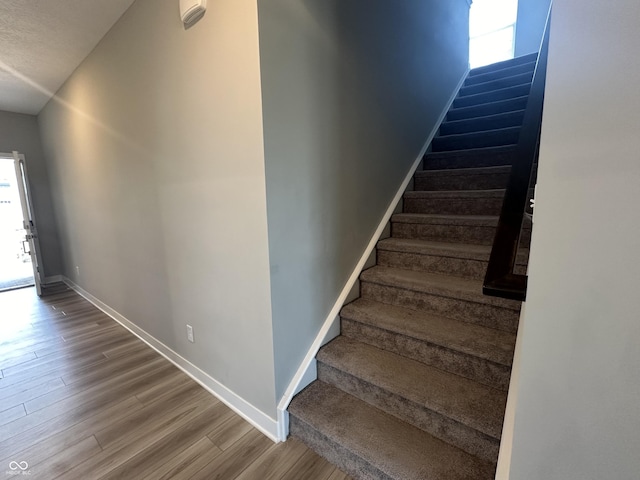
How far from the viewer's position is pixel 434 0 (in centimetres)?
277

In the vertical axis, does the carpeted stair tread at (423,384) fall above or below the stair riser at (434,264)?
below

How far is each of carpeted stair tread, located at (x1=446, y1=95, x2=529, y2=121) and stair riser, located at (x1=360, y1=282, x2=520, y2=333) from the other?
2.53 metres

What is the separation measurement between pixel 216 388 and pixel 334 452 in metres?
0.91

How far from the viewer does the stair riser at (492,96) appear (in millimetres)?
3200

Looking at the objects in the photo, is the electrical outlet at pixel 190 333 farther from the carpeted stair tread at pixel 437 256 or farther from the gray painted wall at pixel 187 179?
the carpeted stair tread at pixel 437 256

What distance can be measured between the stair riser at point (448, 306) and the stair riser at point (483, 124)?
2192mm

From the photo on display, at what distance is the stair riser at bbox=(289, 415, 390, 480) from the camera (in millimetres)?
1231

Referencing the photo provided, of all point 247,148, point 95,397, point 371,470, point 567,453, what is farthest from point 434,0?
point 95,397

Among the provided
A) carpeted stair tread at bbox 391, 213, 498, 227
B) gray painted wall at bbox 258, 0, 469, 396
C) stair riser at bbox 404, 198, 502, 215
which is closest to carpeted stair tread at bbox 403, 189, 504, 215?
stair riser at bbox 404, 198, 502, 215

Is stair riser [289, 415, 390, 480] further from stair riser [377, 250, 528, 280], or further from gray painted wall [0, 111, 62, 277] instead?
gray painted wall [0, 111, 62, 277]

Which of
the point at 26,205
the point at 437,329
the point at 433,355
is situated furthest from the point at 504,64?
the point at 26,205

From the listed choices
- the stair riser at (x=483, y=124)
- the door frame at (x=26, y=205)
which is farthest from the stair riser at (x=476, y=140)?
the door frame at (x=26, y=205)

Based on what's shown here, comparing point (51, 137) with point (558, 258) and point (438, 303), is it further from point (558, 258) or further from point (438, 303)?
point (558, 258)

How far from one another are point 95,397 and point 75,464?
1.81 feet
